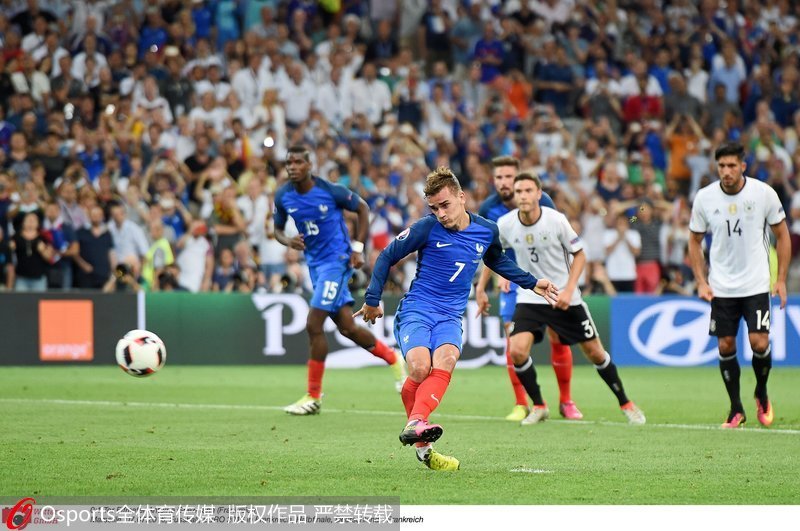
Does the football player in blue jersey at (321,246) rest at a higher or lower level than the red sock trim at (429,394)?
higher

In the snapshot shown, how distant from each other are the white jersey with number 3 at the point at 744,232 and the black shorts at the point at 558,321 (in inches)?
52.8

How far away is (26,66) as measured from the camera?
22.7m

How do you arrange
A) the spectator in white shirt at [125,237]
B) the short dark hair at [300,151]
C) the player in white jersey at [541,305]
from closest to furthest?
1. the player in white jersey at [541,305]
2. the short dark hair at [300,151]
3. the spectator in white shirt at [125,237]

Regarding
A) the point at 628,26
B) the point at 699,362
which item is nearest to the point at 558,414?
the point at 699,362

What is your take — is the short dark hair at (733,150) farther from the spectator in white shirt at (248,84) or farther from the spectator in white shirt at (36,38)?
the spectator in white shirt at (36,38)

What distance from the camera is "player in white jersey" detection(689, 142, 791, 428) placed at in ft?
40.6

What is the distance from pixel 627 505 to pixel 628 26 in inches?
885

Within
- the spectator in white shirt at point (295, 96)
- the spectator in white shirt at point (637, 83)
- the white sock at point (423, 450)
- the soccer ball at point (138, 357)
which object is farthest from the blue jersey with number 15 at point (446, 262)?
the spectator in white shirt at point (637, 83)

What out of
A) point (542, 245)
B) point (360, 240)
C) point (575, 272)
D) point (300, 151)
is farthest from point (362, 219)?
point (575, 272)

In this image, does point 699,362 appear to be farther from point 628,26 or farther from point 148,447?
point 148,447

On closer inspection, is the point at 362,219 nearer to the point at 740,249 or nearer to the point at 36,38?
the point at 740,249

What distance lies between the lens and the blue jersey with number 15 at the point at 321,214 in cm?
1406

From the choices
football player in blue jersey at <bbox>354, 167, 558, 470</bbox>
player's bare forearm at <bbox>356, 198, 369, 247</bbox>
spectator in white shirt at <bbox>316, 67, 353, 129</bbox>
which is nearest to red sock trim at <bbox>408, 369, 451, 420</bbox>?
football player in blue jersey at <bbox>354, 167, 558, 470</bbox>

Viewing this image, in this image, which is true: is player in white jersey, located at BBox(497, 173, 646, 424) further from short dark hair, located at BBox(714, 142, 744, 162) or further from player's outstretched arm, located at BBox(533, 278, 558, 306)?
player's outstretched arm, located at BBox(533, 278, 558, 306)
